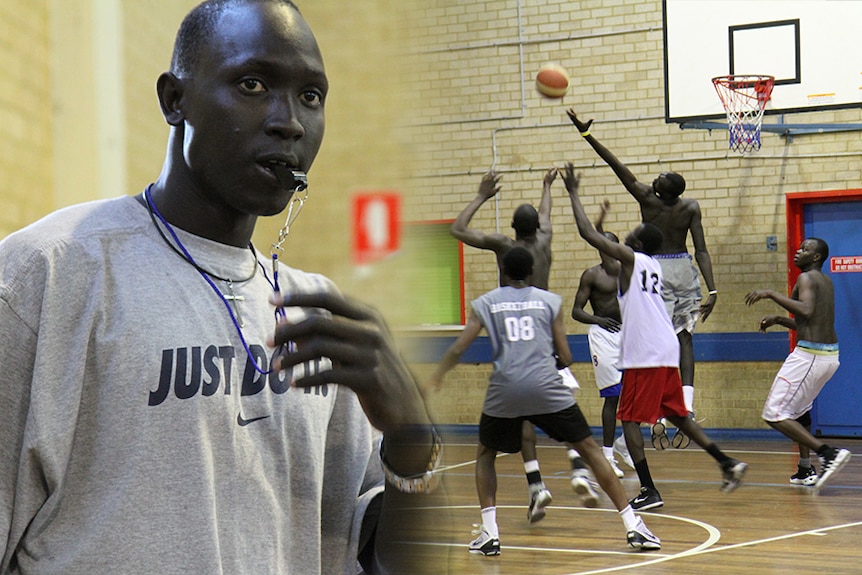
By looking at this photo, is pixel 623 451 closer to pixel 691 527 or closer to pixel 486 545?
pixel 691 527

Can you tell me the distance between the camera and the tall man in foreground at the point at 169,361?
2.93 feet

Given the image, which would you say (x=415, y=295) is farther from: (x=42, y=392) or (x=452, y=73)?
(x=452, y=73)

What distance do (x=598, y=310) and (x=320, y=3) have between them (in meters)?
5.72

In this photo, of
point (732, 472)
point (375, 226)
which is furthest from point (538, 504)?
point (375, 226)

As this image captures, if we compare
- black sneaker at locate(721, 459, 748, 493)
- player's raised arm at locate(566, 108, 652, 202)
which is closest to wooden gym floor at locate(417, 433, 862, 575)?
black sneaker at locate(721, 459, 748, 493)

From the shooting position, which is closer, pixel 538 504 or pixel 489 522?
pixel 489 522

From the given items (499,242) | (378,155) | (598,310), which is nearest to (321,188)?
(378,155)

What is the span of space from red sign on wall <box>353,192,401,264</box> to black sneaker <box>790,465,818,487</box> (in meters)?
5.36

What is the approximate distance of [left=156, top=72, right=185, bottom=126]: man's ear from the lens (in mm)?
938

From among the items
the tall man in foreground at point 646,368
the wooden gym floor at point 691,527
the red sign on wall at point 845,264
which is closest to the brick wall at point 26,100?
the wooden gym floor at point 691,527

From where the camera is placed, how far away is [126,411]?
91 cm

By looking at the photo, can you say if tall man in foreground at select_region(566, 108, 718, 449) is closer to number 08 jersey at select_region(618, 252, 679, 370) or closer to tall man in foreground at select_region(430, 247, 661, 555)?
number 08 jersey at select_region(618, 252, 679, 370)

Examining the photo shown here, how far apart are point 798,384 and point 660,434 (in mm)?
1415

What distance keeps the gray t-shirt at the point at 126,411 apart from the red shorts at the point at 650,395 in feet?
13.0
